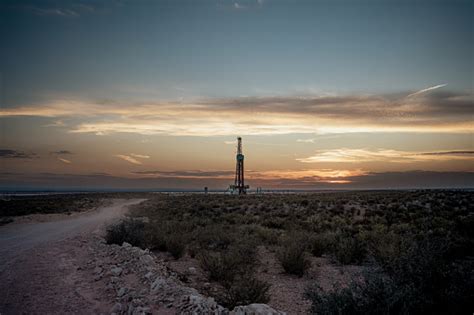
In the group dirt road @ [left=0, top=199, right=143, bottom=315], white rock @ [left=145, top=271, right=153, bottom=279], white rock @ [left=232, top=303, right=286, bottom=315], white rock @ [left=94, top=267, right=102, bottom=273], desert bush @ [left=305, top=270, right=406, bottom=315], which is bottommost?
dirt road @ [left=0, top=199, right=143, bottom=315]

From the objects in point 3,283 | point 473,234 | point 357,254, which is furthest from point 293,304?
point 473,234

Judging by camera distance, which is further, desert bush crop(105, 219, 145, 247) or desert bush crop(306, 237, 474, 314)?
desert bush crop(105, 219, 145, 247)

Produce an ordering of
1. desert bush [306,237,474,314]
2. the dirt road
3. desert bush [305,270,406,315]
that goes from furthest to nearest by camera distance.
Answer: the dirt road, desert bush [306,237,474,314], desert bush [305,270,406,315]

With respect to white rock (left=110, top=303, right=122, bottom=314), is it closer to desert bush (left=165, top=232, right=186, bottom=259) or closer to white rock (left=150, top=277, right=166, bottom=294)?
white rock (left=150, top=277, right=166, bottom=294)

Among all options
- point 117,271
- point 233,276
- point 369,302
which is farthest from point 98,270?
point 369,302

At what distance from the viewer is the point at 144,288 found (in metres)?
7.54

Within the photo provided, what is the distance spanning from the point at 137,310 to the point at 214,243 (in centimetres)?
673

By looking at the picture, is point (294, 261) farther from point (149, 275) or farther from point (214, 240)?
point (214, 240)

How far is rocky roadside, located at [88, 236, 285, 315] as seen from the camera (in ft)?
19.9

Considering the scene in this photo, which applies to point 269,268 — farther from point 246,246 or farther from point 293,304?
point 293,304

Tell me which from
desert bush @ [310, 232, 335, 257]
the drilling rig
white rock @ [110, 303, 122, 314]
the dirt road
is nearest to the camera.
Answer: white rock @ [110, 303, 122, 314]

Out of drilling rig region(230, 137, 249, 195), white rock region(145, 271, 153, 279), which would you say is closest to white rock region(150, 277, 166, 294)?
white rock region(145, 271, 153, 279)

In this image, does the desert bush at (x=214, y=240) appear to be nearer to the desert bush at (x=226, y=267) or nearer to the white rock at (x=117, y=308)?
the desert bush at (x=226, y=267)

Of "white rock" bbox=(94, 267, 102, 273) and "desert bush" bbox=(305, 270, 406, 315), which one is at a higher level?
"desert bush" bbox=(305, 270, 406, 315)
